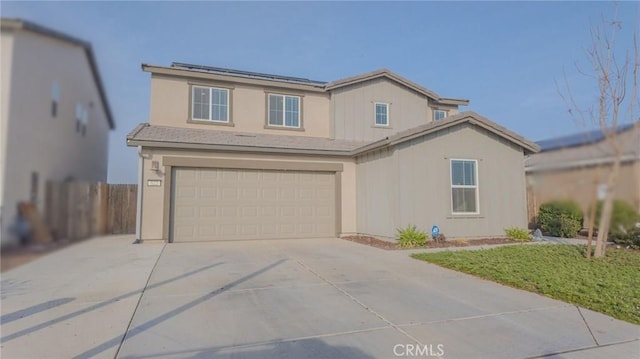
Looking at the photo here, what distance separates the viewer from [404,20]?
9.11m

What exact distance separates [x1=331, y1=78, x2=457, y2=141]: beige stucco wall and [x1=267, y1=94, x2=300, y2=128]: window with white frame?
4.79ft

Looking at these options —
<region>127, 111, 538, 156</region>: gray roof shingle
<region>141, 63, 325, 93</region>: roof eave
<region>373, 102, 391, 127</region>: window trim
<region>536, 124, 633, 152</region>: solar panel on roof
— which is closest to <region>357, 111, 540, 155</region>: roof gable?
<region>127, 111, 538, 156</region>: gray roof shingle

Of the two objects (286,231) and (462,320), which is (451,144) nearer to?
(286,231)

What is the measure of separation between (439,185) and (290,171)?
470cm

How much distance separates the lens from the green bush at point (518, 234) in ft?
38.5

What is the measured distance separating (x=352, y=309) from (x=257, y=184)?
787cm

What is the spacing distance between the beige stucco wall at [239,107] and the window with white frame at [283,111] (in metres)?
0.18

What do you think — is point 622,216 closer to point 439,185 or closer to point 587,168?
point 587,168

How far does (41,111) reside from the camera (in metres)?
0.79

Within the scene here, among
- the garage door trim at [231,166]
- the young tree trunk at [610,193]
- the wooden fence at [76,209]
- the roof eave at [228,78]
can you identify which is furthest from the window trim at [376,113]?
the wooden fence at [76,209]

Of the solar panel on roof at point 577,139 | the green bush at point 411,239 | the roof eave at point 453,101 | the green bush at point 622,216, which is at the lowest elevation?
the green bush at point 411,239

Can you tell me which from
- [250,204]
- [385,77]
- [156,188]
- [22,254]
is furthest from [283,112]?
[22,254]

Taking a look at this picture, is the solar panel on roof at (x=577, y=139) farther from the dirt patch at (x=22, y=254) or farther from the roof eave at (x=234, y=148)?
the roof eave at (x=234, y=148)

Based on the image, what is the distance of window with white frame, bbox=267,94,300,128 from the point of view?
1423cm
